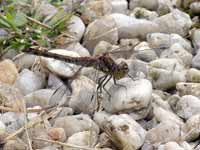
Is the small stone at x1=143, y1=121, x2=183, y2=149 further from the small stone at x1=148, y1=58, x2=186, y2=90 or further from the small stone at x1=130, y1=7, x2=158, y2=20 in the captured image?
the small stone at x1=130, y1=7, x2=158, y2=20

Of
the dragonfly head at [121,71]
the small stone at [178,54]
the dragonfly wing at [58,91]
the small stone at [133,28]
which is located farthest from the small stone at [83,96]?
the small stone at [133,28]

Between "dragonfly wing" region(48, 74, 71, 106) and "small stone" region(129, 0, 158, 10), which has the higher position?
"small stone" region(129, 0, 158, 10)

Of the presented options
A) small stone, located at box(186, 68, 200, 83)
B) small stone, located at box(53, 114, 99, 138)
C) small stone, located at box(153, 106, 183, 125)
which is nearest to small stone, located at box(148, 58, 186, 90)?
small stone, located at box(186, 68, 200, 83)

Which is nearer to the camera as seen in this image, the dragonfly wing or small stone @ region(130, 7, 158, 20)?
the dragonfly wing

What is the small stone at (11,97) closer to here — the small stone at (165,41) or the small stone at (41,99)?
the small stone at (41,99)

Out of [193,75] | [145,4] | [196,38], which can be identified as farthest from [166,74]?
[145,4]

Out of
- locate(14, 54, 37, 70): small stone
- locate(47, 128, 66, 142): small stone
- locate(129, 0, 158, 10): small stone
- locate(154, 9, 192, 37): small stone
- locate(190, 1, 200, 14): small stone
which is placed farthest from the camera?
locate(129, 0, 158, 10): small stone

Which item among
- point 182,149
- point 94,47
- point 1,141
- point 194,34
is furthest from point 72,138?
point 194,34

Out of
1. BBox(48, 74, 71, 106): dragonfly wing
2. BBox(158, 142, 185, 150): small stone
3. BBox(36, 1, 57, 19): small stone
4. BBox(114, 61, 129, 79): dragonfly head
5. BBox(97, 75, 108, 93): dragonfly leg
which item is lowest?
BBox(158, 142, 185, 150): small stone
